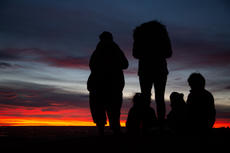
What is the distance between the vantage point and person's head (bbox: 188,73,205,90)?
525 cm

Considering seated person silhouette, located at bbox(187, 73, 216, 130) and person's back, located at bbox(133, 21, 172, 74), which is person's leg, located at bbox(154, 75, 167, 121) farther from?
seated person silhouette, located at bbox(187, 73, 216, 130)

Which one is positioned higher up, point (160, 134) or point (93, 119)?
point (93, 119)

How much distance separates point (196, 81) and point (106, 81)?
2.42 meters

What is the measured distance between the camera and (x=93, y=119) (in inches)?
259

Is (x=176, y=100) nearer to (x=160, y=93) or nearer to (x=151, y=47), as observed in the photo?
(x=160, y=93)

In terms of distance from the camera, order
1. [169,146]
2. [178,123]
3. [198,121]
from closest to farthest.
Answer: [169,146]
[198,121]
[178,123]

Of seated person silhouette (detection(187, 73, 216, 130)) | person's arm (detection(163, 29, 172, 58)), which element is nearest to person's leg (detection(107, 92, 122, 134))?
person's arm (detection(163, 29, 172, 58))

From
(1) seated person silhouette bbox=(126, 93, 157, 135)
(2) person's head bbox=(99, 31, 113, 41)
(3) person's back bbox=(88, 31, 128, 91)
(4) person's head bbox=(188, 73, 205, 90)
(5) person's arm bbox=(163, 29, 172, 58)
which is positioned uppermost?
(2) person's head bbox=(99, 31, 113, 41)

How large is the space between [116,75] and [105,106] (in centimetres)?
94

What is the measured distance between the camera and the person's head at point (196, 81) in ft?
17.2

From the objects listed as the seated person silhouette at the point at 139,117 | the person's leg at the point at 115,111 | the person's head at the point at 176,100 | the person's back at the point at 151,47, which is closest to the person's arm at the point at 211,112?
the person's head at the point at 176,100

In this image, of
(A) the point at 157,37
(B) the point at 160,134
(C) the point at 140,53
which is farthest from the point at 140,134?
(A) the point at 157,37

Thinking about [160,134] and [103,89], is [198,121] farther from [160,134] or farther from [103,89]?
[103,89]

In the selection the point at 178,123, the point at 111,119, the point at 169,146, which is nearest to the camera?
the point at 169,146
